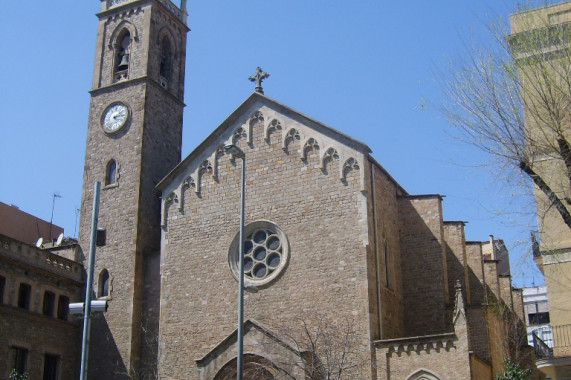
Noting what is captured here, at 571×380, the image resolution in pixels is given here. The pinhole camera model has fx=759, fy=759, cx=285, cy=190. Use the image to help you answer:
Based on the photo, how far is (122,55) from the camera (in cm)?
3522

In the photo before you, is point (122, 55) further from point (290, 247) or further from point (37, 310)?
point (290, 247)

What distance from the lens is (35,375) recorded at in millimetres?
29078

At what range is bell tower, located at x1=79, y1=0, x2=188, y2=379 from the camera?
30.0 metres

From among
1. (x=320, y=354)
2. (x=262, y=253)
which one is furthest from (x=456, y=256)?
(x=320, y=354)

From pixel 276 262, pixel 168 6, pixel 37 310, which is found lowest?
pixel 37 310

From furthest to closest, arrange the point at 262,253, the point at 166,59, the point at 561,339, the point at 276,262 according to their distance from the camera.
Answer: the point at 166,59 → the point at 262,253 → the point at 276,262 → the point at 561,339

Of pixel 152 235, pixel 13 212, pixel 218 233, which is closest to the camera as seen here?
pixel 218 233

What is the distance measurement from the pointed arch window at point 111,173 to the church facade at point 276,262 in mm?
98

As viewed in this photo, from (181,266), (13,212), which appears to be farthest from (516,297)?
(13,212)

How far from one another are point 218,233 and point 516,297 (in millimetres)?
14979

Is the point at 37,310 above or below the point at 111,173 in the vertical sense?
below

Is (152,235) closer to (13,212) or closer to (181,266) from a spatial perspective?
(181,266)

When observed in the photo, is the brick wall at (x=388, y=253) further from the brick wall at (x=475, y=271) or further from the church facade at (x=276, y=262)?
the brick wall at (x=475, y=271)

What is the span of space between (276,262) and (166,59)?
13.3 meters
